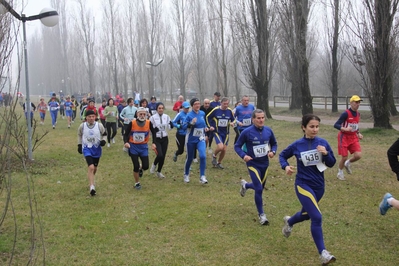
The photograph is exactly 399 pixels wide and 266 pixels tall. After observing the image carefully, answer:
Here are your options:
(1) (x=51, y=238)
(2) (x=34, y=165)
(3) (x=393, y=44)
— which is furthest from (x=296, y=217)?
(3) (x=393, y=44)

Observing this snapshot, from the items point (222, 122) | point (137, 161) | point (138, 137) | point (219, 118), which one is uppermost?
point (219, 118)

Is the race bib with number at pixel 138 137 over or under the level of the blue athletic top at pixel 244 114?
under

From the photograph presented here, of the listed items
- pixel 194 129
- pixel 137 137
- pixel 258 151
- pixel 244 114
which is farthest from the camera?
pixel 244 114

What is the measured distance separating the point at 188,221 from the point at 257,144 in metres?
1.78

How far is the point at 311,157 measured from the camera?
500 centimetres

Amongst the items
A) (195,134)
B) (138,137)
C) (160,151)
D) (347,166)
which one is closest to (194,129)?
(195,134)

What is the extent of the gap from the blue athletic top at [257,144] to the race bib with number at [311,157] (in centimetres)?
128

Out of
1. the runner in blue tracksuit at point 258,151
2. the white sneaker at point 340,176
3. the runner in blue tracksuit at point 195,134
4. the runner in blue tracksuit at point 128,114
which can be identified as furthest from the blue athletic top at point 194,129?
the runner in blue tracksuit at point 128,114

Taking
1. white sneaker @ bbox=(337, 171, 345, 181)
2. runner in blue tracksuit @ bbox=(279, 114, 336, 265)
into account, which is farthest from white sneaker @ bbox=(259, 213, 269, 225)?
white sneaker @ bbox=(337, 171, 345, 181)

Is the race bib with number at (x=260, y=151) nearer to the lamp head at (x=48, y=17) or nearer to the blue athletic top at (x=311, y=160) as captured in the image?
the blue athletic top at (x=311, y=160)

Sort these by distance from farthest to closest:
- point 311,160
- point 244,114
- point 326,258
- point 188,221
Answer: point 244,114, point 188,221, point 311,160, point 326,258

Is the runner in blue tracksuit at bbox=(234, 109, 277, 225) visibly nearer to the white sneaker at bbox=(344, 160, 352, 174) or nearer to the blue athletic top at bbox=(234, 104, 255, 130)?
the white sneaker at bbox=(344, 160, 352, 174)

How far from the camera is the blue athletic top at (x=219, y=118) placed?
10688mm

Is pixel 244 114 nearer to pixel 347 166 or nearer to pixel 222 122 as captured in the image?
pixel 222 122
